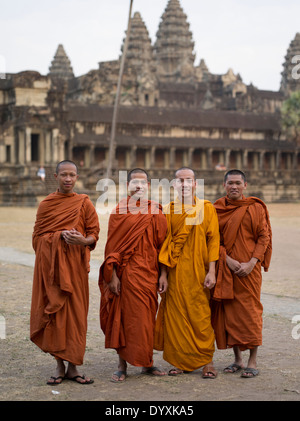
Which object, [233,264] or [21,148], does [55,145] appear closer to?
[21,148]

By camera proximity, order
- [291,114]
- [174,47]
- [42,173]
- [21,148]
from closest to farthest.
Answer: [42,173] < [21,148] < [291,114] < [174,47]

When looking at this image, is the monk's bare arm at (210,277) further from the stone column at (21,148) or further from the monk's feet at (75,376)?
the stone column at (21,148)

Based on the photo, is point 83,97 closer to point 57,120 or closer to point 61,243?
point 57,120

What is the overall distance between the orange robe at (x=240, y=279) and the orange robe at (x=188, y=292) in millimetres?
163

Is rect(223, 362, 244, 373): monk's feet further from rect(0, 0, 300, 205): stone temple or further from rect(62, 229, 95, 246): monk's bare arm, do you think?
rect(0, 0, 300, 205): stone temple

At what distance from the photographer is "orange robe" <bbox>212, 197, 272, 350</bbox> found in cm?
713

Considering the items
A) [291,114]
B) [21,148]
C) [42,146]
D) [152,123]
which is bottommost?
[21,148]

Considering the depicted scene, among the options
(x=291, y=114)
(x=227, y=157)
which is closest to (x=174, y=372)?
(x=227, y=157)

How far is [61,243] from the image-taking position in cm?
692

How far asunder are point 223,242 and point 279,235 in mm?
16829

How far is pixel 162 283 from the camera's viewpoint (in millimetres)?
7090

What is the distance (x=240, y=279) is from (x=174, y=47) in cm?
7905
